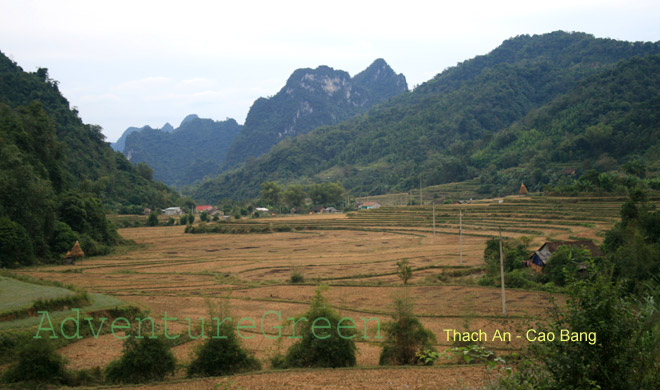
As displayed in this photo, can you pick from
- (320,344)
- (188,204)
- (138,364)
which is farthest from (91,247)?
(188,204)

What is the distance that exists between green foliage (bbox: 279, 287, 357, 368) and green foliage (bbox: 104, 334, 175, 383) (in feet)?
8.21

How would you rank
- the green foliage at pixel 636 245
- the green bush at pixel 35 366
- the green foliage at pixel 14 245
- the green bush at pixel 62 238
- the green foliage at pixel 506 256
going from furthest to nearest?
the green bush at pixel 62 238 → the green foliage at pixel 14 245 → the green foliage at pixel 506 256 → the green foliage at pixel 636 245 → the green bush at pixel 35 366

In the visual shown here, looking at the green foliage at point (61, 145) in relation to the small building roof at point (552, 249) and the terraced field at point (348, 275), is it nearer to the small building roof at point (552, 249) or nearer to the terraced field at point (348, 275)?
the terraced field at point (348, 275)

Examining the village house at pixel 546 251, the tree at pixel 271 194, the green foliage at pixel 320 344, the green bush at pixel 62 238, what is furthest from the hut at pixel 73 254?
the tree at pixel 271 194

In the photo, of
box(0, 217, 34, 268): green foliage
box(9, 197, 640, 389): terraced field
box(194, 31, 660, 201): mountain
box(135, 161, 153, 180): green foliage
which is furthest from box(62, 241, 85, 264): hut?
box(194, 31, 660, 201): mountain

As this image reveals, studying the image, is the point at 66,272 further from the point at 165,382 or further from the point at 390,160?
the point at 390,160

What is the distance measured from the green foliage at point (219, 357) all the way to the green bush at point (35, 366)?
2505 millimetres

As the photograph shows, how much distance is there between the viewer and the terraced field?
34.8 ft

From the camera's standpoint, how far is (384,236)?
1580 inches

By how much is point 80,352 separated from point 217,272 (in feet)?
46.2

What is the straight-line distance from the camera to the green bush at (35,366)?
27.6 feet

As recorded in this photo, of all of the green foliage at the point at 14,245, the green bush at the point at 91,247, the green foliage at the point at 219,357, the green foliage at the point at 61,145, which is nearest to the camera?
the green foliage at the point at 219,357

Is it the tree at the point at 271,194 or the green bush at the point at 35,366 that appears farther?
the tree at the point at 271,194

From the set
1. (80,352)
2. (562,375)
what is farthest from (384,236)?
(562,375)
